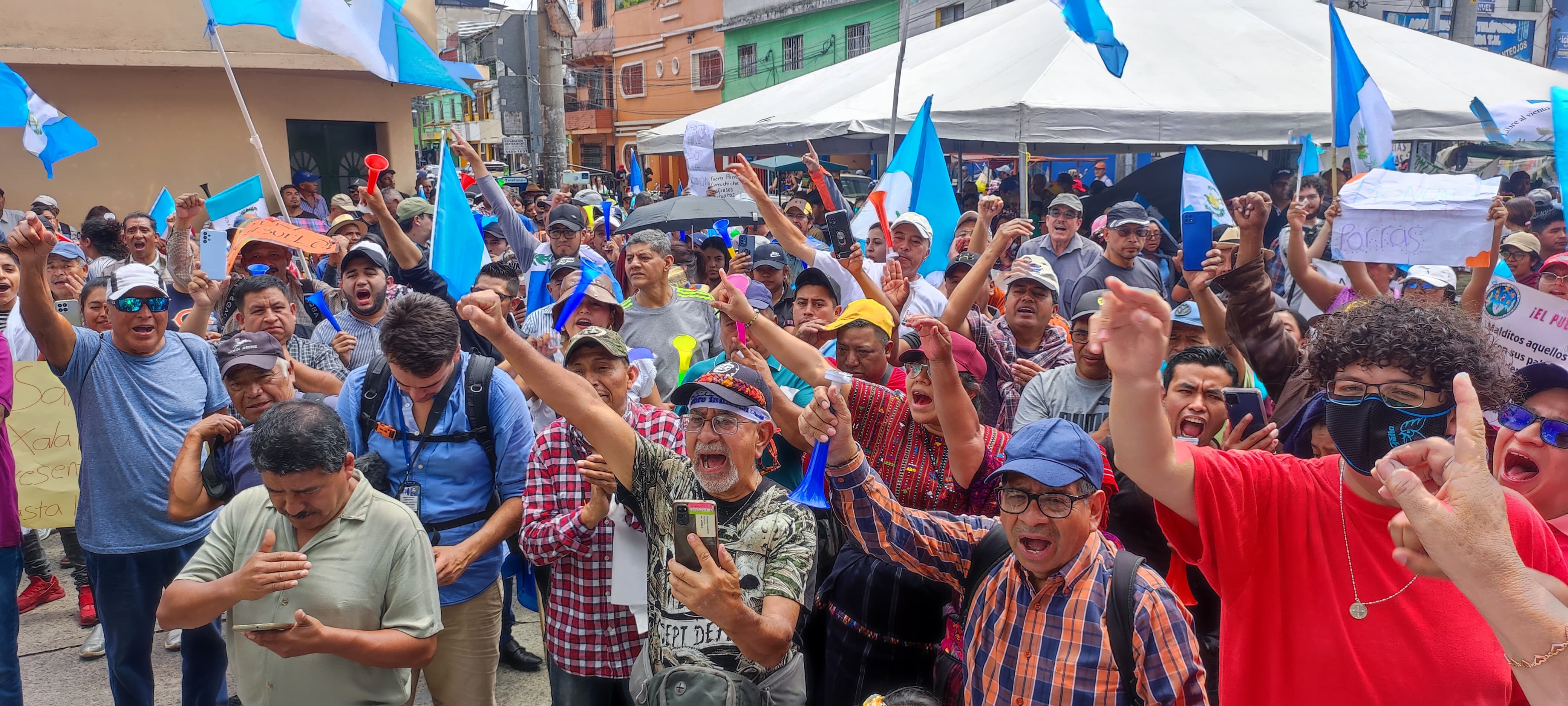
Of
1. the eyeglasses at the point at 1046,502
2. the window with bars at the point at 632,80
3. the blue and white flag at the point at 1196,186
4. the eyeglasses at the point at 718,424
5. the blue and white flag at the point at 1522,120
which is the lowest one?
the eyeglasses at the point at 1046,502

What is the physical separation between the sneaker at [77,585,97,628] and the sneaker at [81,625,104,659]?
0.86 ft

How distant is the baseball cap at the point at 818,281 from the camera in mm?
4992

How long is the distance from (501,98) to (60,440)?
9.78 metres

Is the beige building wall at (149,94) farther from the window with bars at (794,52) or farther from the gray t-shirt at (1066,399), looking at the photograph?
the window with bars at (794,52)

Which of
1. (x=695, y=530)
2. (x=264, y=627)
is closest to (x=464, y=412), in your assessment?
(x=264, y=627)

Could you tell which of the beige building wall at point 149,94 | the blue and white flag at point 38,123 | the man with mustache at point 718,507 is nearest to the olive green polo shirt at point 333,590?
the man with mustache at point 718,507

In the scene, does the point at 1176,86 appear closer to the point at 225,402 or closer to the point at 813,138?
the point at 813,138

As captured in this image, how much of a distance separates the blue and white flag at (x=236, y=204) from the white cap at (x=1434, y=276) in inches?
287

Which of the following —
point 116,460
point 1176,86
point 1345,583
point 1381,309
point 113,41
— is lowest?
point 116,460

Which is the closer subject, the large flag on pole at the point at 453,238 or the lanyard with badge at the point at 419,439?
the lanyard with badge at the point at 419,439

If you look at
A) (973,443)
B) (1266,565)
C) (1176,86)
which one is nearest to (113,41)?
(1176,86)

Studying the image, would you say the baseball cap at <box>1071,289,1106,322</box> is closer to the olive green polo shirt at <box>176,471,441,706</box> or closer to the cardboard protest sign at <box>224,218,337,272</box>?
the olive green polo shirt at <box>176,471,441,706</box>

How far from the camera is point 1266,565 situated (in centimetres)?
208

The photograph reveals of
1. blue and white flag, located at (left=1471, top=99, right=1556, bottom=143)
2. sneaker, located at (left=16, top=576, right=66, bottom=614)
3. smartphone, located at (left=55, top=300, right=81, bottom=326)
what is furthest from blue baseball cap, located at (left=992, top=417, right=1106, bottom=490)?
smartphone, located at (left=55, top=300, right=81, bottom=326)
